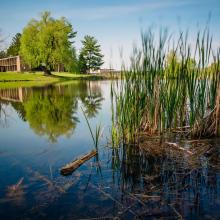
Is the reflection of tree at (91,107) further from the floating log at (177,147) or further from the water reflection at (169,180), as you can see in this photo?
the water reflection at (169,180)

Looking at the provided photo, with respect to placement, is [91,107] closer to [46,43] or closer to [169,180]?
[169,180]

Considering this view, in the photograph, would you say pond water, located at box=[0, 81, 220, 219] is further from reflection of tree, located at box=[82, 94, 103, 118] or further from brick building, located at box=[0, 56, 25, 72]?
brick building, located at box=[0, 56, 25, 72]

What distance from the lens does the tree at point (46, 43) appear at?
48.5m

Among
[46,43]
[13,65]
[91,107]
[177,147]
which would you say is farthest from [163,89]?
[13,65]

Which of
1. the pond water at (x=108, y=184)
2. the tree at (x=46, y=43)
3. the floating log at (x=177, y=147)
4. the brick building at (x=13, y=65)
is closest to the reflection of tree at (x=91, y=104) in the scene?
the pond water at (x=108, y=184)

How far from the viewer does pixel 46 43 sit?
161 ft

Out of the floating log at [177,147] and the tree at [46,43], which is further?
the tree at [46,43]

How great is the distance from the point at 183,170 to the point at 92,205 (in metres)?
1.64

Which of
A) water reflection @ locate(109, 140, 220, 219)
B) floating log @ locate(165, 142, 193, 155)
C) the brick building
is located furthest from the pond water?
the brick building

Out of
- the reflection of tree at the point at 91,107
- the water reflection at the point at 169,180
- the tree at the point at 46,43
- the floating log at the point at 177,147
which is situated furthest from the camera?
the tree at the point at 46,43

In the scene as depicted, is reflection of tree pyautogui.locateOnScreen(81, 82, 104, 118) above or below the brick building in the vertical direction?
below

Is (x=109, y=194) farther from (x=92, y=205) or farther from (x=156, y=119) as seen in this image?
(x=156, y=119)

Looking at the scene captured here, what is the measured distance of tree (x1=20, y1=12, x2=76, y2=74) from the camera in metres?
48.5

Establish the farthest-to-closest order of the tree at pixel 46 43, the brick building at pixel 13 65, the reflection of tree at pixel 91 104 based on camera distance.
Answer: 1. the brick building at pixel 13 65
2. the tree at pixel 46 43
3. the reflection of tree at pixel 91 104
